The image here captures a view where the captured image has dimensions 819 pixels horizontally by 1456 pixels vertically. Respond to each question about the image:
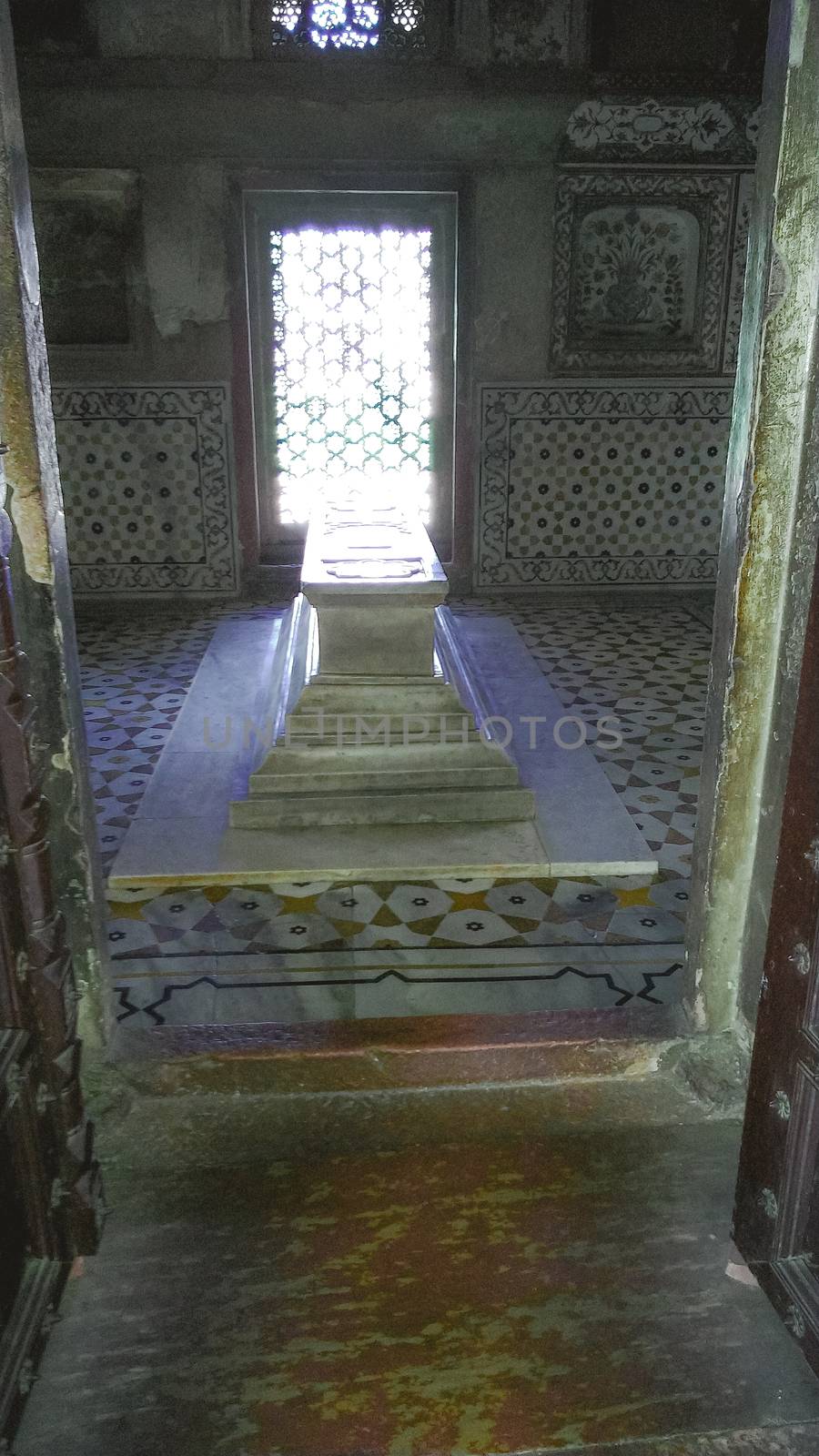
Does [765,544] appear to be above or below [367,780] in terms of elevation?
above

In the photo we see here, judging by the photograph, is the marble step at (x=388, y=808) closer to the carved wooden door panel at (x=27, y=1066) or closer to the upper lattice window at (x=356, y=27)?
the carved wooden door panel at (x=27, y=1066)

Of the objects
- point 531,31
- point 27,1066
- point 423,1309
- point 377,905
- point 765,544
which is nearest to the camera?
point 27,1066

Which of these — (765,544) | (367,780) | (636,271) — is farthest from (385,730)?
(636,271)

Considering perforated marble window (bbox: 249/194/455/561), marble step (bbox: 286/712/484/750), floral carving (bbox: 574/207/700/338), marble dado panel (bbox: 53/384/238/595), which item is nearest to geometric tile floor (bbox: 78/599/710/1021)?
marble step (bbox: 286/712/484/750)

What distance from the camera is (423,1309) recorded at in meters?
1.29

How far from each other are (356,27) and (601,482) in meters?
2.34

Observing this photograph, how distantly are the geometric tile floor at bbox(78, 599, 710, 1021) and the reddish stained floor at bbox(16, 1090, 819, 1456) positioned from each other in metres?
0.75

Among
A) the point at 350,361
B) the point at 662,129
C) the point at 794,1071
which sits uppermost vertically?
the point at 662,129

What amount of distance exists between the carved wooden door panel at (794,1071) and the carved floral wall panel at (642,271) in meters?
4.52

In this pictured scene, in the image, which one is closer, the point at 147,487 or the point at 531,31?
the point at 531,31

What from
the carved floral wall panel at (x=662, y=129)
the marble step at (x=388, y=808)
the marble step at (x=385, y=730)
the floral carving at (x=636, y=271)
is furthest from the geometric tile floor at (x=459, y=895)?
the carved floral wall panel at (x=662, y=129)

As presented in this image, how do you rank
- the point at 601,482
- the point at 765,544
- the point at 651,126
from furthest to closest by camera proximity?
the point at 601,482 < the point at 651,126 < the point at 765,544

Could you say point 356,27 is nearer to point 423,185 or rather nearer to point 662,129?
point 423,185

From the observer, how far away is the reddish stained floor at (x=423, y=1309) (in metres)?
1.15
